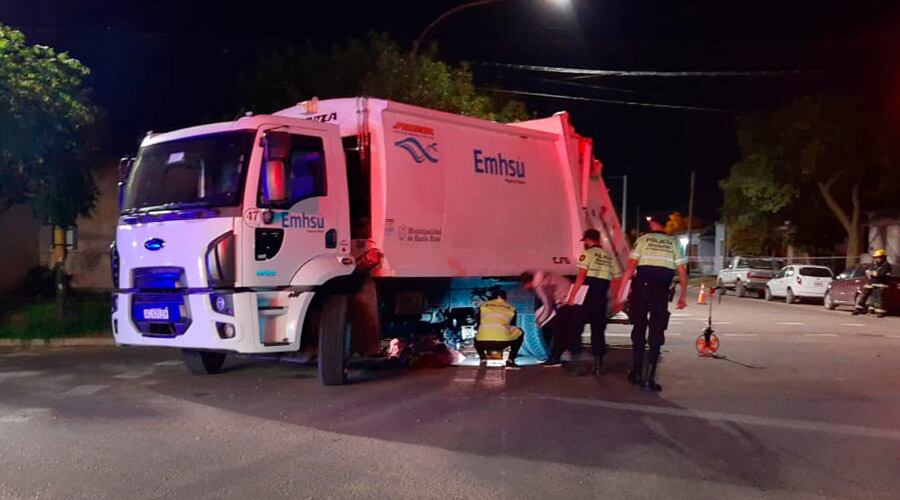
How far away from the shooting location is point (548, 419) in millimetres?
7094

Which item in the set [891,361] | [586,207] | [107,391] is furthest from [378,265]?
[891,361]

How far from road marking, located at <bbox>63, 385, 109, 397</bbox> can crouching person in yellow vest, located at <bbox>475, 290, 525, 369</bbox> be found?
4306mm

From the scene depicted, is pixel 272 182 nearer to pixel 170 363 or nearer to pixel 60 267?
pixel 170 363

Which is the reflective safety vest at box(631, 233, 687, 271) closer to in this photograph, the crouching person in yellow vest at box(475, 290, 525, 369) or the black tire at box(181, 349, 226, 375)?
the crouching person in yellow vest at box(475, 290, 525, 369)

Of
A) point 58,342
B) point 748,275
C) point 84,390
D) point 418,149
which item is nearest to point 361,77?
point 58,342

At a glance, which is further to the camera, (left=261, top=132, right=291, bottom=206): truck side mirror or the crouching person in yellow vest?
the crouching person in yellow vest

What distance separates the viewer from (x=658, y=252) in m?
8.61

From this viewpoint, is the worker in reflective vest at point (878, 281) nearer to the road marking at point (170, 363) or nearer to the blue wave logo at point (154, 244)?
the road marking at point (170, 363)

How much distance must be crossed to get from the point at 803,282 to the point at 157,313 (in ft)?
74.0

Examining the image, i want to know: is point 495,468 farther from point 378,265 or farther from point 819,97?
point 819,97

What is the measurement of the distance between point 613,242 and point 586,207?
121cm

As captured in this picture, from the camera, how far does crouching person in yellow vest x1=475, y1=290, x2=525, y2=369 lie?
9742 millimetres

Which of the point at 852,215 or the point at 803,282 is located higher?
the point at 852,215

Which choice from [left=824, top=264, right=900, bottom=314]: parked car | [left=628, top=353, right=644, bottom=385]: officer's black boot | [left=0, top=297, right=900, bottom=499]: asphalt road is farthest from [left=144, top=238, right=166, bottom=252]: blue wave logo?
[left=824, top=264, right=900, bottom=314]: parked car
